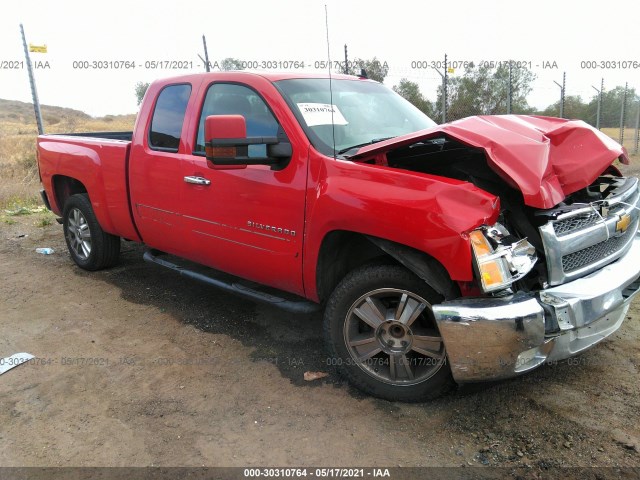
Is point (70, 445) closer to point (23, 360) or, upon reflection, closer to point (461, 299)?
point (23, 360)

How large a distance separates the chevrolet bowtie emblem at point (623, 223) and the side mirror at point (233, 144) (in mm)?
2013

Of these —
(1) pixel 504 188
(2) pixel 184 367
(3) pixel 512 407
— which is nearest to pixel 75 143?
(2) pixel 184 367

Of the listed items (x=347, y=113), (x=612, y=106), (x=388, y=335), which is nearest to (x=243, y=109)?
(x=347, y=113)

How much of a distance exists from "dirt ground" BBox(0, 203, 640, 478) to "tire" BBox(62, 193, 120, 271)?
115 centimetres

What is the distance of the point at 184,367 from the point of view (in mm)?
3520

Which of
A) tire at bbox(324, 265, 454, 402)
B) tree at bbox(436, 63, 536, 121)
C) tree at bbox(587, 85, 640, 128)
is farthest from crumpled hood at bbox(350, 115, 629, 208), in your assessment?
tree at bbox(587, 85, 640, 128)

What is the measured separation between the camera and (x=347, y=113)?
363 centimetres

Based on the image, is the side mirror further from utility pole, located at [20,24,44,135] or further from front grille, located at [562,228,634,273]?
utility pole, located at [20,24,44,135]

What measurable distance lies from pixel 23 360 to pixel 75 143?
243 cm

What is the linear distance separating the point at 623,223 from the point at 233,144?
2.39m

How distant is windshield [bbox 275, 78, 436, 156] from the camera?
131 inches

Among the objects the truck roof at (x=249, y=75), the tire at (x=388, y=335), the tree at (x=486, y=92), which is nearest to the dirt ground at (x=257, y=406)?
the tire at (x=388, y=335)

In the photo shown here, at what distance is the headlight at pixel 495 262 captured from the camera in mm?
2447

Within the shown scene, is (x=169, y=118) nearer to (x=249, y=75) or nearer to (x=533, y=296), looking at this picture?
(x=249, y=75)
